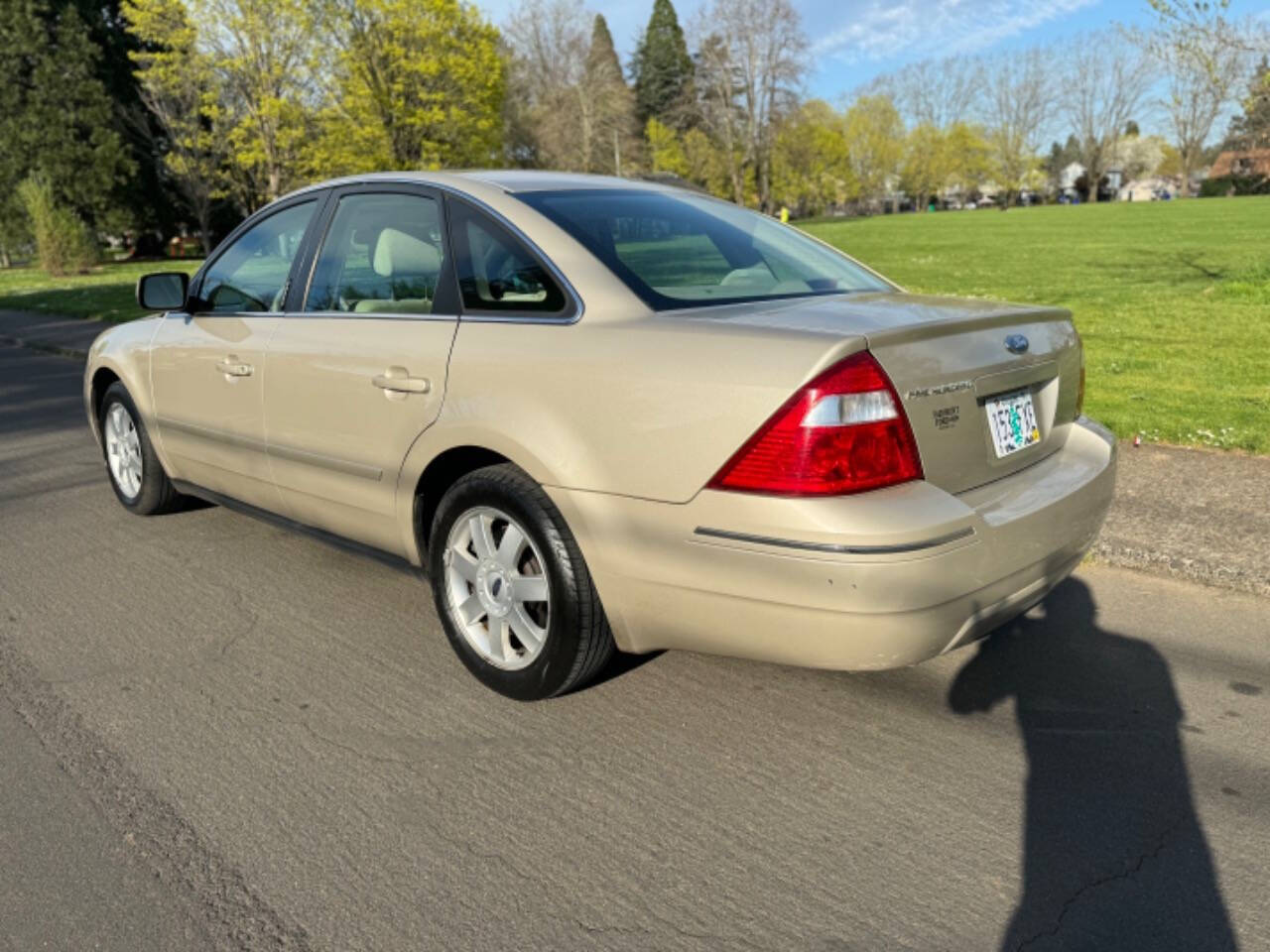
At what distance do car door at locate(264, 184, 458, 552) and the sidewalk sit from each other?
10.3 ft

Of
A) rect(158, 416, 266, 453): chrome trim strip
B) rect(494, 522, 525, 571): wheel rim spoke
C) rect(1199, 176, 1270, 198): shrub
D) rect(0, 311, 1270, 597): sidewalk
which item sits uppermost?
rect(1199, 176, 1270, 198): shrub

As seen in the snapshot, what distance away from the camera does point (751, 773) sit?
2898 millimetres

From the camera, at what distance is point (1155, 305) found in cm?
1362

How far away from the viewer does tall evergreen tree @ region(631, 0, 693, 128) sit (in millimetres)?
96250

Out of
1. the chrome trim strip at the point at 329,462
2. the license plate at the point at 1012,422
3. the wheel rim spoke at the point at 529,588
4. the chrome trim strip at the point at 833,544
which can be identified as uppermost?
the license plate at the point at 1012,422

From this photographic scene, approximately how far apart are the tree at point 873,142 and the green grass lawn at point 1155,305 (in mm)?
78894

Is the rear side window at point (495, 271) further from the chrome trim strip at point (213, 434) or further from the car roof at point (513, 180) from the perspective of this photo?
the chrome trim strip at point (213, 434)

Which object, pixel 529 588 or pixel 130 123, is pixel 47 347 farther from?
pixel 130 123

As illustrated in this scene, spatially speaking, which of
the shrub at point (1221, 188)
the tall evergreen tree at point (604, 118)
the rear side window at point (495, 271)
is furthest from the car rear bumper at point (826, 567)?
the shrub at point (1221, 188)

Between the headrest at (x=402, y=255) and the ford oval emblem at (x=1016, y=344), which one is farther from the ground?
the headrest at (x=402, y=255)

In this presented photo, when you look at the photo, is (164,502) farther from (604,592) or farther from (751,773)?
(751,773)

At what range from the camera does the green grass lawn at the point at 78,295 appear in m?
17.8

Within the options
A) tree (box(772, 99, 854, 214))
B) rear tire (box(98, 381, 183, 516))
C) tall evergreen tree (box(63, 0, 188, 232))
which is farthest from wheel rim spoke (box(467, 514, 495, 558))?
tree (box(772, 99, 854, 214))

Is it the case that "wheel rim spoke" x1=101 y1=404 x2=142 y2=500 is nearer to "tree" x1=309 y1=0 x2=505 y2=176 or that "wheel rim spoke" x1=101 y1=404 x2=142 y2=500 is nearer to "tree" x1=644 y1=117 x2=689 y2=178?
"tree" x1=309 y1=0 x2=505 y2=176
